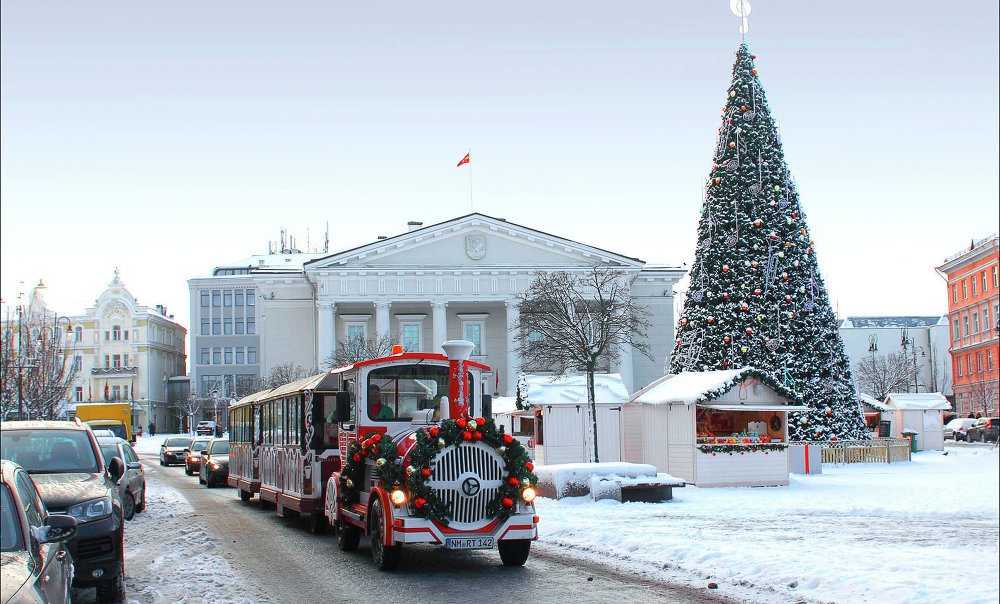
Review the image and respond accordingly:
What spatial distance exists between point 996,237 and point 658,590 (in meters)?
7.27

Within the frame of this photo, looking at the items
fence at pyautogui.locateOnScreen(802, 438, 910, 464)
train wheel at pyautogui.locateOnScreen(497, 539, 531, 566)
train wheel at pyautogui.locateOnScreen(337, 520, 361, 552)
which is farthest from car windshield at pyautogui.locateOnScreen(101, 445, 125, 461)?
fence at pyautogui.locateOnScreen(802, 438, 910, 464)

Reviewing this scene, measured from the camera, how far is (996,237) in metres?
3.78

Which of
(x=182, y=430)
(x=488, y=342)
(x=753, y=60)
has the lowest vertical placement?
(x=182, y=430)

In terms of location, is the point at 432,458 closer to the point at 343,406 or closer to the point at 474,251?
the point at 343,406

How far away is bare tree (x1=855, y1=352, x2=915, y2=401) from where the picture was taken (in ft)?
245

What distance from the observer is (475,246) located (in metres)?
69.4

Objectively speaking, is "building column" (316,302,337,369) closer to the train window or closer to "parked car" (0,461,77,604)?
the train window

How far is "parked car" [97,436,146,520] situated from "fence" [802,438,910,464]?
20.8 meters

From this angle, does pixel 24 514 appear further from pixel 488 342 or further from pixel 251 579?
pixel 488 342

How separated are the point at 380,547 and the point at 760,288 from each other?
24493 mm

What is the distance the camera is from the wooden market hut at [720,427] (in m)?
24.3

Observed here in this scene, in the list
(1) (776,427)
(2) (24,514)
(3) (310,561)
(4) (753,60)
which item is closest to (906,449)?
(1) (776,427)

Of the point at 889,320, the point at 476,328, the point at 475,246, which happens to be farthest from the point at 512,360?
the point at 889,320

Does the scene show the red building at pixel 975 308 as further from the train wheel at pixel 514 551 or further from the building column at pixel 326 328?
the building column at pixel 326 328
